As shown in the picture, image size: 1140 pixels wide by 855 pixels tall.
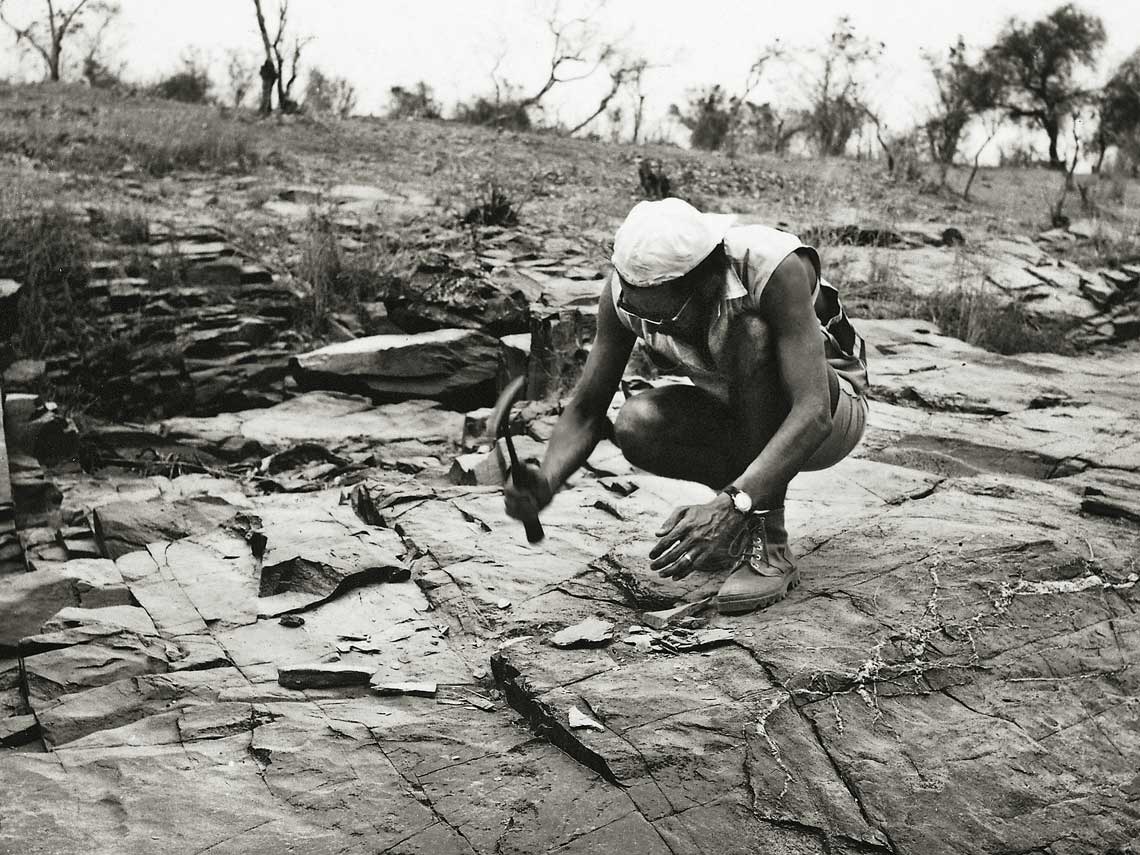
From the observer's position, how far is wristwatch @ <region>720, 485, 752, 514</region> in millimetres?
2332

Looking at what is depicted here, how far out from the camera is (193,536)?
385cm

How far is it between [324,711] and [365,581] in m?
0.77

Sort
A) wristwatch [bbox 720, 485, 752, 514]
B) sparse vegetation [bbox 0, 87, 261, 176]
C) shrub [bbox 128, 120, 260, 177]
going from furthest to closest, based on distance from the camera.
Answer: shrub [bbox 128, 120, 260, 177] → sparse vegetation [bbox 0, 87, 261, 176] → wristwatch [bbox 720, 485, 752, 514]

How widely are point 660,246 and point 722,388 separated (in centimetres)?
53

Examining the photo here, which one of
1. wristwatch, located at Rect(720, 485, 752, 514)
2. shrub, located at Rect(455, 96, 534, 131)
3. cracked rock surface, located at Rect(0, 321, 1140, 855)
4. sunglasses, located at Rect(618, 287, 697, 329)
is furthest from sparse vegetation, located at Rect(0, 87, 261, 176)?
wristwatch, located at Rect(720, 485, 752, 514)

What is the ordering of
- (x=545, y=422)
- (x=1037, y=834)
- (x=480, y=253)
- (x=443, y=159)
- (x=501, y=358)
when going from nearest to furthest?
(x=1037, y=834)
(x=545, y=422)
(x=501, y=358)
(x=480, y=253)
(x=443, y=159)

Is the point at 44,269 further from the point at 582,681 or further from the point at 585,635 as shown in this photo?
the point at 582,681

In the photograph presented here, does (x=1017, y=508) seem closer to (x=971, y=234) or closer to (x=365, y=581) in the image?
(x=365, y=581)

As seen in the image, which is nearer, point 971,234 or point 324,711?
point 324,711

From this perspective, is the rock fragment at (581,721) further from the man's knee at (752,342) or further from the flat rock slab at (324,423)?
the flat rock slab at (324,423)

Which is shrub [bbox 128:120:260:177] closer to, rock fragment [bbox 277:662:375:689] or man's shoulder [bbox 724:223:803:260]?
rock fragment [bbox 277:662:375:689]

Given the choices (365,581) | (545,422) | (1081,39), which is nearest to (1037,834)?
(365,581)

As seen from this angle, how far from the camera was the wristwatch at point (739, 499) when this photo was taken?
2332 mm

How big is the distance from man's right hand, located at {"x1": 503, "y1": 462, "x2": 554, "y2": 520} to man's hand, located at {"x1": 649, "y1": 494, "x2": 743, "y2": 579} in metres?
0.35
